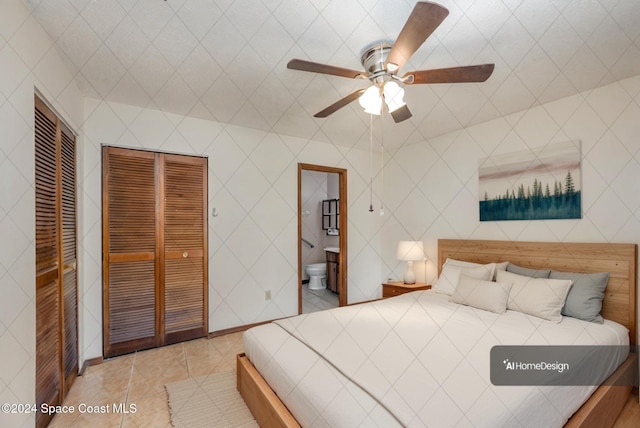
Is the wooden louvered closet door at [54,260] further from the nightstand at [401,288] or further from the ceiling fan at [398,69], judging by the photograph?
the nightstand at [401,288]

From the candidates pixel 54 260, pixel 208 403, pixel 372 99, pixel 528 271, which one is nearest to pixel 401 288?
pixel 528 271

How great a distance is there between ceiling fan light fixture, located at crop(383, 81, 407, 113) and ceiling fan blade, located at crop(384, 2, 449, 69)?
6.8 inches

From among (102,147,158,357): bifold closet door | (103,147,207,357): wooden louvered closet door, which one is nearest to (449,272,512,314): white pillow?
(103,147,207,357): wooden louvered closet door

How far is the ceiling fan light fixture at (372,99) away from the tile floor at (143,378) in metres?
2.42

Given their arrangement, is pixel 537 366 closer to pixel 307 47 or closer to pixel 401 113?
pixel 401 113

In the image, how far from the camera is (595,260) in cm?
251

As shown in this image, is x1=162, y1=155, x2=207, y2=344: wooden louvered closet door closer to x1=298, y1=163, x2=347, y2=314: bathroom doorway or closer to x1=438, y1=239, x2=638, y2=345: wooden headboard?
x1=298, y1=163, x2=347, y2=314: bathroom doorway

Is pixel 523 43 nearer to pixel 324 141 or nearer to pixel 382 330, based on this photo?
pixel 382 330

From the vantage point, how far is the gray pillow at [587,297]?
7.50ft

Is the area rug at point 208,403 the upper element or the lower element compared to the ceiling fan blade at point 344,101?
lower

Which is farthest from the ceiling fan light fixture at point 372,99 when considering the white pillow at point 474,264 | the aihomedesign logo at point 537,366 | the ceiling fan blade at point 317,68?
the white pillow at point 474,264

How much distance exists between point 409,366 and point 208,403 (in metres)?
1.49

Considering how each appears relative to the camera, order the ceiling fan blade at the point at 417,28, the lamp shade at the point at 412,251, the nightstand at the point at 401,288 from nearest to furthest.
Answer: the ceiling fan blade at the point at 417,28
the nightstand at the point at 401,288
the lamp shade at the point at 412,251

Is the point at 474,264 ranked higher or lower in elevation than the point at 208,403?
higher
